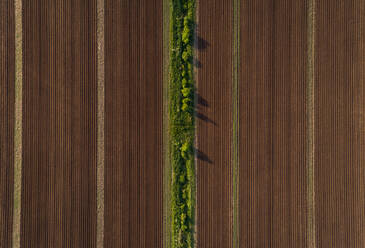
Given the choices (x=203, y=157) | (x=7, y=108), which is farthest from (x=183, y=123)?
(x=7, y=108)

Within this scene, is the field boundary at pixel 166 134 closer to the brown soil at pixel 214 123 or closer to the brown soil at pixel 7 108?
the brown soil at pixel 214 123

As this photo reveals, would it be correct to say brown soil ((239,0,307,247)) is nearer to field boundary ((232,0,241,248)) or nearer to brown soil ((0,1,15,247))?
field boundary ((232,0,241,248))

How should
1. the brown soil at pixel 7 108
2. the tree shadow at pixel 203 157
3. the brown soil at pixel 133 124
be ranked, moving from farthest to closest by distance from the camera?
the tree shadow at pixel 203 157 < the brown soil at pixel 133 124 < the brown soil at pixel 7 108

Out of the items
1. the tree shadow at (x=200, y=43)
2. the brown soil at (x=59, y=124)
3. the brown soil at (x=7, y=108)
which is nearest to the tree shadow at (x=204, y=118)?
the tree shadow at (x=200, y=43)

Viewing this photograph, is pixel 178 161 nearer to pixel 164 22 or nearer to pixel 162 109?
pixel 162 109

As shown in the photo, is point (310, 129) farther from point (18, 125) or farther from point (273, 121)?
point (18, 125)

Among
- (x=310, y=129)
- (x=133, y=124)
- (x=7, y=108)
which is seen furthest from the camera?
(x=310, y=129)

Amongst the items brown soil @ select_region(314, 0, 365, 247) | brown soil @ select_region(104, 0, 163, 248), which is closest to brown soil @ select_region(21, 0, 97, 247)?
brown soil @ select_region(104, 0, 163, 248)
